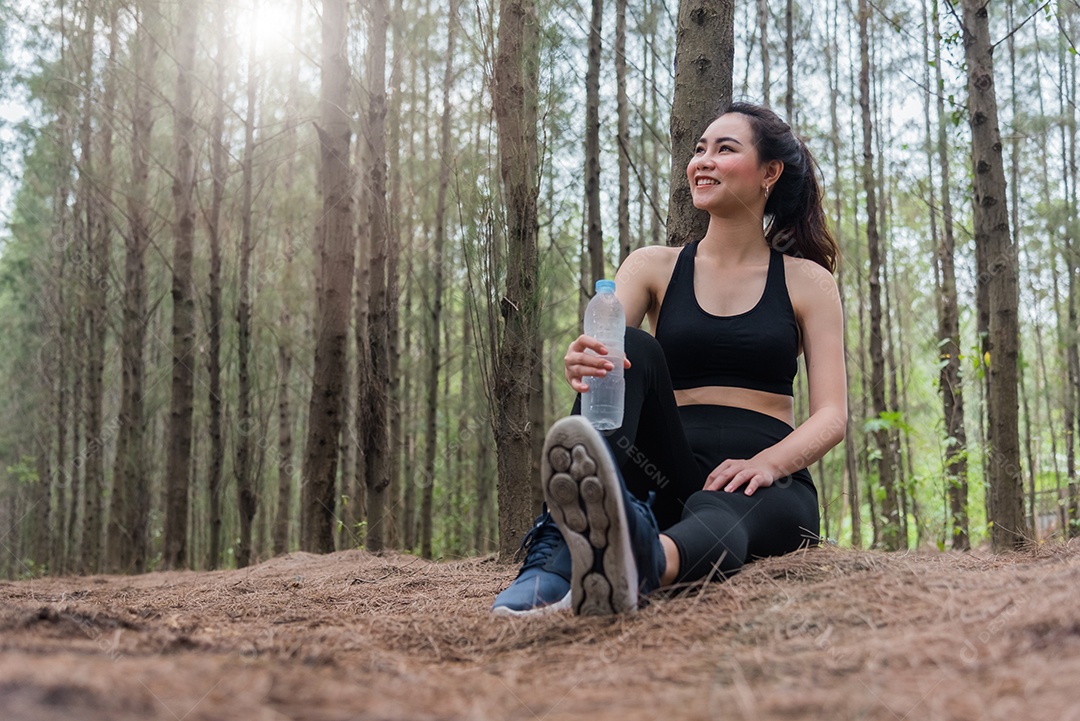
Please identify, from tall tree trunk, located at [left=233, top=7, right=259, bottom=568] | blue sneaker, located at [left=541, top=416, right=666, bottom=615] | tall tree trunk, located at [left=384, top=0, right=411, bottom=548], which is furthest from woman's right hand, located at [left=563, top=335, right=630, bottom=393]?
tall tree trunk, located at [left=233, top=7, right=259, bottom=568]

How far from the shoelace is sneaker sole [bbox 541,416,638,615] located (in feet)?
1.27

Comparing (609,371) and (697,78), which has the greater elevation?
A: (697,78)

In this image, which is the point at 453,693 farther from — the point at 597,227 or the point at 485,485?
the point at 485,485

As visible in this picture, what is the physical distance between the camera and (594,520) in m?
1.88

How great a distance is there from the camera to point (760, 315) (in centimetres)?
284

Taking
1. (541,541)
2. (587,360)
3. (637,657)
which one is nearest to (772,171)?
(587,360)

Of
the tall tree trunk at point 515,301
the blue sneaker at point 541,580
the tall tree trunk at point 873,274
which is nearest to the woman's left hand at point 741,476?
the blue sneaker at point 541,580

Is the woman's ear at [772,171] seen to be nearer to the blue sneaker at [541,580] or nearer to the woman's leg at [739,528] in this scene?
the woman's leg at [739,528]

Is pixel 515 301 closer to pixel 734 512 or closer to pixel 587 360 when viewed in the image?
pixel 587 360

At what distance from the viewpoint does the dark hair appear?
311cm

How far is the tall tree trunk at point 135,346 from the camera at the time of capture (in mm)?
9828

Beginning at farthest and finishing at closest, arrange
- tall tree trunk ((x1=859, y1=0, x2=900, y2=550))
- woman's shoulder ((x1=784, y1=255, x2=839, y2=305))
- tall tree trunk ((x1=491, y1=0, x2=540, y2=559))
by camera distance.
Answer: tall tree trunk ((x1=859, y1=0, x2=900, y2=550))
tall tree trunk ((x1=491, y1=0, x2=540, y2=559))
woman's shoulder ((x1=784, y1=255, x2=839, y2=305))

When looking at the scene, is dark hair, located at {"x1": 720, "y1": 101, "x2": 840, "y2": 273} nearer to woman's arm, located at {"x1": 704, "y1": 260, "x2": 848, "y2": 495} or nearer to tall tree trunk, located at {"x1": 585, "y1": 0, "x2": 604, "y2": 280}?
woman's arm, located at {"x1": 704, "y1": 260, "x2": 848, "y2": 495}

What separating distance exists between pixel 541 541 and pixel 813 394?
A: 1076 millimetres
